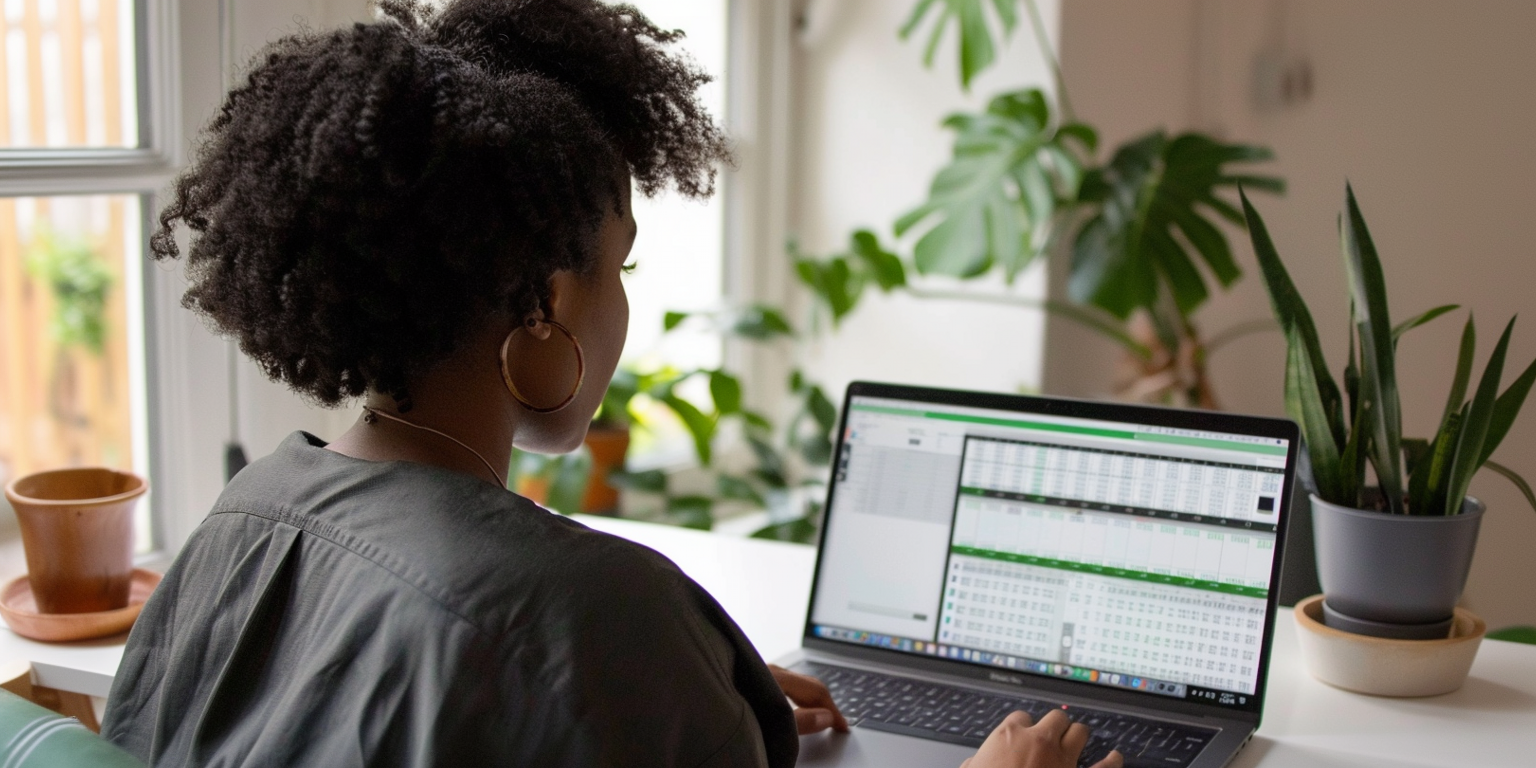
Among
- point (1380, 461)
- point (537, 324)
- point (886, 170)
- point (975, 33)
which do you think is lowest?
point (1380, 461)

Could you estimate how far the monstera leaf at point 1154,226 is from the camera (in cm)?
214

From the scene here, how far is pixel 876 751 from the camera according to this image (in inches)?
40.2

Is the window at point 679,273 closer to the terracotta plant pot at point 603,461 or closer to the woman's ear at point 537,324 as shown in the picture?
the terracotta plant pot at point 603,461

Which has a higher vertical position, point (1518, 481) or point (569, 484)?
point (1518, 481)

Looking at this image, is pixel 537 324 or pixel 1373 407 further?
pixel 1373 407

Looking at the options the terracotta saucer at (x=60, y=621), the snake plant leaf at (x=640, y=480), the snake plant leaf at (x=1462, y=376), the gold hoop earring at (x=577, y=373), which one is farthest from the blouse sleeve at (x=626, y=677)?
the snake plant leaf at (x=640, y=480)

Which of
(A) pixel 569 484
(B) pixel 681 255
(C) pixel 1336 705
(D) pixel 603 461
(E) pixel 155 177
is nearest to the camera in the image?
(C) pixel 1336 705

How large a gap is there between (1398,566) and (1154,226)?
3.66ft

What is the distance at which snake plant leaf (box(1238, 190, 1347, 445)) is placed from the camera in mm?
1155

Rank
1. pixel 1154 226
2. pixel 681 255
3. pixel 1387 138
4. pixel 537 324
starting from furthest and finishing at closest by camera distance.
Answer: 1. pixel 1387 138
2. pixel 681 255
3. pixel 1154 226
4. pixel 537 324

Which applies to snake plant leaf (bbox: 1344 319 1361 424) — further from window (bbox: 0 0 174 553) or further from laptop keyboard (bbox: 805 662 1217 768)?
window (bbox: 0 0 174 553)

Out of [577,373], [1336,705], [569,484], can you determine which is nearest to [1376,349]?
[1336,705]

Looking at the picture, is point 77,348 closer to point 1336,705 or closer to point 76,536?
point 76,536

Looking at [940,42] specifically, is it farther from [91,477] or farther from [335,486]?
[335,486]
